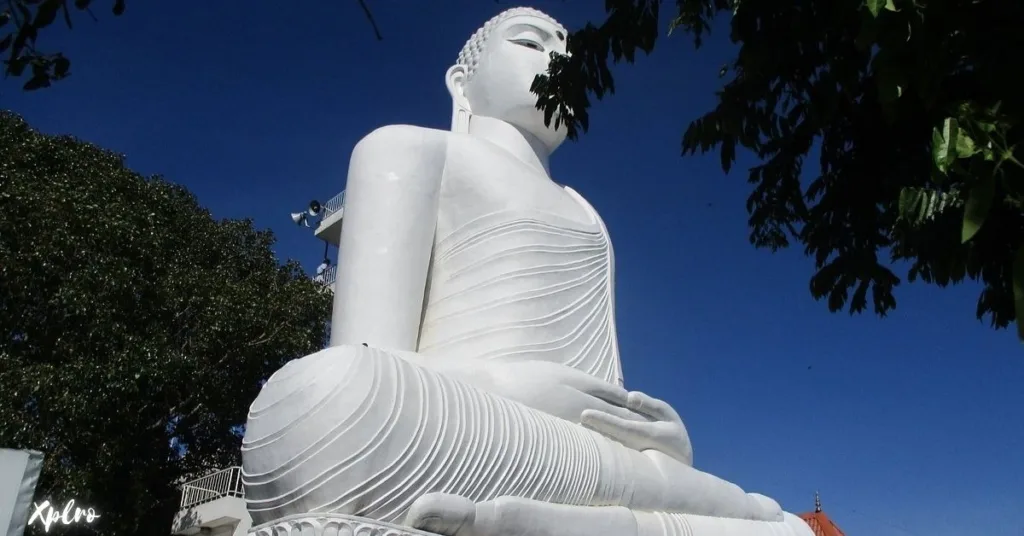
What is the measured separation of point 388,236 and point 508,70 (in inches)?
66.4

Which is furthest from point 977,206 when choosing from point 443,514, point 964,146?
point 443,514

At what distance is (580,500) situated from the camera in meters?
3.69

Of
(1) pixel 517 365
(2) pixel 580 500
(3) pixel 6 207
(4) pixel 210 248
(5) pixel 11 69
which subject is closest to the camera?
(5) pixel 11 69

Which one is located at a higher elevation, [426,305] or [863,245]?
[426,305]

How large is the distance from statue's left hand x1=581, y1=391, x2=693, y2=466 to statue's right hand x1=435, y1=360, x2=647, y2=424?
0.06 meters

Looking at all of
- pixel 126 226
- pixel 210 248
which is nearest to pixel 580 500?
pixel 126 226

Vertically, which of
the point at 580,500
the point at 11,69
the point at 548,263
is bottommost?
the point at 580,500

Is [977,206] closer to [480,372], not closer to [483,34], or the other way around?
[480,372]

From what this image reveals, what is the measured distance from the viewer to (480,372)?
3914mm

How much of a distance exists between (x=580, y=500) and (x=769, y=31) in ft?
6.43

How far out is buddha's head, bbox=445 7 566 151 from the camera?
5.59m

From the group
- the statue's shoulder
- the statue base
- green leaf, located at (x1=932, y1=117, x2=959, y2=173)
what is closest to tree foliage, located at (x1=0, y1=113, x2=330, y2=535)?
the statue's shoulder

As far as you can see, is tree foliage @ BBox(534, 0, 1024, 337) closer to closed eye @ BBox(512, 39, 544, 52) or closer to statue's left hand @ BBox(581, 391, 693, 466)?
statue's left hand @ BBox(581, 391, 693, 466)

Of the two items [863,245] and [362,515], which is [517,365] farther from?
[863,245]
